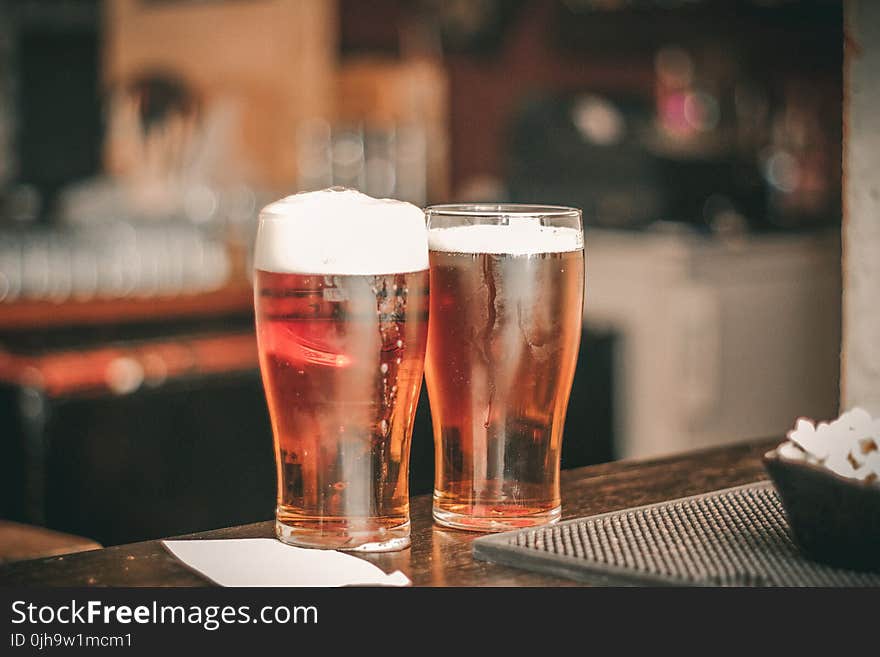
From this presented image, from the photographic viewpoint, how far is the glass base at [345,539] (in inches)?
35.7

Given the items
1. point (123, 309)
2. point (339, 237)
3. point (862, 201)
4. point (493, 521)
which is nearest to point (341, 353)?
point (339, 237)

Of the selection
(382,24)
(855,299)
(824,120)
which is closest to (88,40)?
(382,24)

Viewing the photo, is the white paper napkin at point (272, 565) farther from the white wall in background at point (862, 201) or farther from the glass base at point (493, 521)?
the white wall in background at point (862, 201)

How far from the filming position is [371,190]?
494 centimetres

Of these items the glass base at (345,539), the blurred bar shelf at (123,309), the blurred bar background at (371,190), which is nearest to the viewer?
the glass base at (345,539)

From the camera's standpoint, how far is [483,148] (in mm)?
5816

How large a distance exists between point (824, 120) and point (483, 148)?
1.66m

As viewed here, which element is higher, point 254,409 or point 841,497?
point 841,497

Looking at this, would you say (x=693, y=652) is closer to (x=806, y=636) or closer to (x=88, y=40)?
(x=806, y=636)

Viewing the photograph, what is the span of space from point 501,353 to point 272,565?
0.23m

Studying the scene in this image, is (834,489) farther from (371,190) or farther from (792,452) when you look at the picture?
(371,190)

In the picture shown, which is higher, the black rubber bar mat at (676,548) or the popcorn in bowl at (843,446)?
the popcorn in bowl at (843,446)

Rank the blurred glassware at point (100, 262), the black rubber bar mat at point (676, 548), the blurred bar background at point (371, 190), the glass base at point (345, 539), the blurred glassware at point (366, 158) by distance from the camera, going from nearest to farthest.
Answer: the black rubber bar mat at point (676, 548), the glass base at point (345, 539), the blurred bar background at point (371, 190), the blurred glassware at point (100, 262), the blurred glassware at point (366, 158)

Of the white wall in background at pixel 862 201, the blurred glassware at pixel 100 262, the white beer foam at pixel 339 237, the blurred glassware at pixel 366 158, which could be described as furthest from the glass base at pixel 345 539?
the blurred glassware at pixel 366 158
